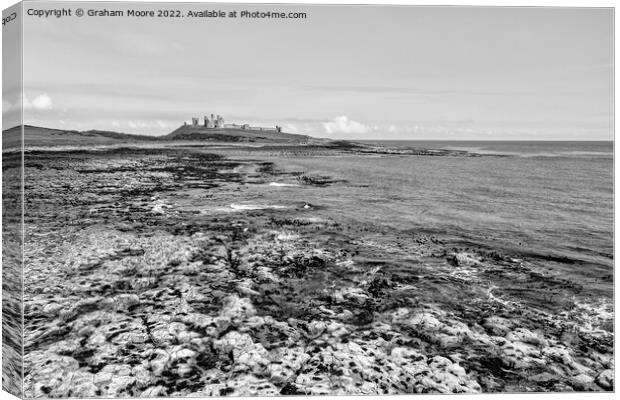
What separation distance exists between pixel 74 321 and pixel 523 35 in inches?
609

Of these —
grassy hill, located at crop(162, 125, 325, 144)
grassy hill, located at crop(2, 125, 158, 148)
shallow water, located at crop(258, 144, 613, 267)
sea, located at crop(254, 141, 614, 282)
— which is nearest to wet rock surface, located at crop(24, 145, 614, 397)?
grassy hill, located at crop(2, 125, 158, 148)

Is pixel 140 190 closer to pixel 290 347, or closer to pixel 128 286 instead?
pixel 128 286

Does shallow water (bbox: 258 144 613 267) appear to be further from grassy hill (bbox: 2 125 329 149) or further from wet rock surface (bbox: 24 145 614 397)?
grassy hill (bbox: 2 125 329 149)

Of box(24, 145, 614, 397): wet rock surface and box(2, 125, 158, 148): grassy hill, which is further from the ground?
box(2, 125, 158, 148): grassy hill

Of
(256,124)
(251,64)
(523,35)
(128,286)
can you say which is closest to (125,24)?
(251,64)

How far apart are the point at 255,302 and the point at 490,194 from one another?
8.19 meters

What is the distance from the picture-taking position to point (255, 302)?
544 inches

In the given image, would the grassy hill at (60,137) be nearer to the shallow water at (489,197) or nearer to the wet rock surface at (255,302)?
the wet rock surface at (255,302)

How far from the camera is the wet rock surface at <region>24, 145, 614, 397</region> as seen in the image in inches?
496

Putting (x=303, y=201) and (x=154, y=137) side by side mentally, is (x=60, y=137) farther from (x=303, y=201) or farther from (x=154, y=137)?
(x=303, y=201)

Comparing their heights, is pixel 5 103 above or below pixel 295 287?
above

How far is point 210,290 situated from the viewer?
46.1ft

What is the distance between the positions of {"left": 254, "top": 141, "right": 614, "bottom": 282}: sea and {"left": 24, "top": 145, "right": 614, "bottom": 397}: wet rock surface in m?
0.60

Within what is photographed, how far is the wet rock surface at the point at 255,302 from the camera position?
1259cm
